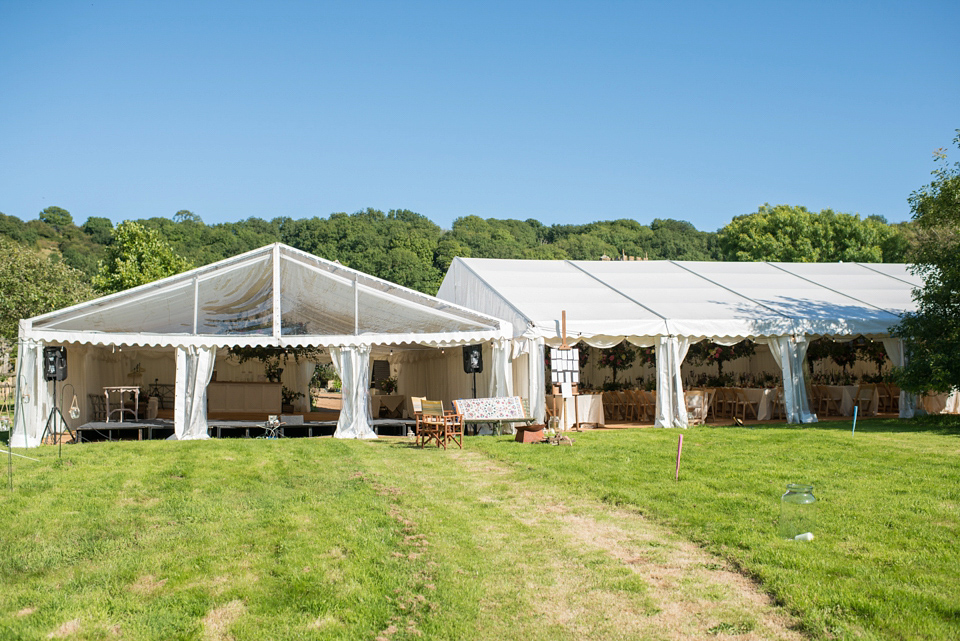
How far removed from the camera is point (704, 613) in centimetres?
382

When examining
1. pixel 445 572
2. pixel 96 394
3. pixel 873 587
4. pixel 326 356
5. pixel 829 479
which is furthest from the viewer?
pixel 326 356

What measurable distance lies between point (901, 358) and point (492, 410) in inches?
300

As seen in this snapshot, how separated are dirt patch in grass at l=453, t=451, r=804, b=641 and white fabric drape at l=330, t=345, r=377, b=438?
6446 mm

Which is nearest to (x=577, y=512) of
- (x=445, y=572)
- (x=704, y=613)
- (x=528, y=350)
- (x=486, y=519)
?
(x=486, y=519)

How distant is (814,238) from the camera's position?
32969mm

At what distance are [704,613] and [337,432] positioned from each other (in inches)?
359

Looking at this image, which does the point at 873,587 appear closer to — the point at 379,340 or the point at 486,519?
the point at 486,519

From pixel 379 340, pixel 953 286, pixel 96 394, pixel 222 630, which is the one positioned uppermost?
pixel 953 286

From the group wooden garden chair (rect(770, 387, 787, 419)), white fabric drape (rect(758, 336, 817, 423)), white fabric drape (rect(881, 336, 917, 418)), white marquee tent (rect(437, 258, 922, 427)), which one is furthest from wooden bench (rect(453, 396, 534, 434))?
white fabric drape (rect(881, 336, 917, 418))

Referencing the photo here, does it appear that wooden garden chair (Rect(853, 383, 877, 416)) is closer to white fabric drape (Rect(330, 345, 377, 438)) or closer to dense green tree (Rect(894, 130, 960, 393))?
dense green tree (Rect(894, 130, 960, 393))

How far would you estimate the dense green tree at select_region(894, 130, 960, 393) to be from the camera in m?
11.7

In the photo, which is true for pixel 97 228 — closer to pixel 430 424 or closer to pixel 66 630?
pixel 430 424

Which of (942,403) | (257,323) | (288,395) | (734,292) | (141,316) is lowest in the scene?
(942,403)

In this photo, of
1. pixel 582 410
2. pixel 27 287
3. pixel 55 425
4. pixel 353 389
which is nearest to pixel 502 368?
pixel 582 410
